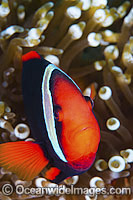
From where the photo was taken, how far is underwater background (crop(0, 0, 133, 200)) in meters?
0.78

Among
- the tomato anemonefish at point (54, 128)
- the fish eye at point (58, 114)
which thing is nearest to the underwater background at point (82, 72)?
the tomato anemonefish at point (54, 128)

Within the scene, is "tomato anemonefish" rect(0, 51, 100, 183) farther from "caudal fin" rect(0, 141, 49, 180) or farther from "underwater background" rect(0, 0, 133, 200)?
"underwater background" rect(0, 0, 133, 200)

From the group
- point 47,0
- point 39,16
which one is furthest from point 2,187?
point 47,0

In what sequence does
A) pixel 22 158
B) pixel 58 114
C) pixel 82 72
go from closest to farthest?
1. pixel 58 114
2. pixel 22 158
3. pixel 82 72

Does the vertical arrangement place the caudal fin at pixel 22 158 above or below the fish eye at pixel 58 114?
below

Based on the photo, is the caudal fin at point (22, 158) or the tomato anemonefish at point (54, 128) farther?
the caudal fin at point (22, 158)

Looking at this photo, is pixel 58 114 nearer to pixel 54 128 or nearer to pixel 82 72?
pixel 54 128

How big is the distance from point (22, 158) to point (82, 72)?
19.6 inches

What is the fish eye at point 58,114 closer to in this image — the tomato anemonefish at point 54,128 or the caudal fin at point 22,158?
the tomato anemonefish at point 54,128

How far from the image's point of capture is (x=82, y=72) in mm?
1009

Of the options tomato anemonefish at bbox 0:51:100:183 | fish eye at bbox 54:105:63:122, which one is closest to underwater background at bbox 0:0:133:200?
tomato anemonefish at bbox 0:51:100:183

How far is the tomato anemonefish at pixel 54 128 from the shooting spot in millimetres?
506

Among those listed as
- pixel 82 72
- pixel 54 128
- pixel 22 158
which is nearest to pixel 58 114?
pixel 54 128

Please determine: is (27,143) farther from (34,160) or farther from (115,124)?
(115,124)
